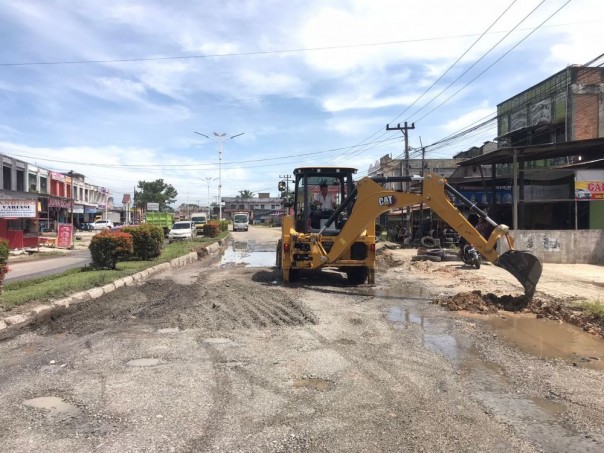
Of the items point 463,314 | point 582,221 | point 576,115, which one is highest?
point 576,115

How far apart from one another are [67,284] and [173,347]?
5.75 m

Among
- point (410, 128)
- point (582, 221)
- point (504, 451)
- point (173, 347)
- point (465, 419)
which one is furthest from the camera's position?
point (410, 128)

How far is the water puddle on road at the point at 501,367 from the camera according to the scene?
4215mm

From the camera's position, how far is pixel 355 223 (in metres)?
12.4

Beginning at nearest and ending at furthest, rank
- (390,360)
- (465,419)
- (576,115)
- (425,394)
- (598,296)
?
(465,419) < (425,394) < (390,360) < (598,296) < (576,115)

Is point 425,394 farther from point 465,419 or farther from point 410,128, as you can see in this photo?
point 410,128

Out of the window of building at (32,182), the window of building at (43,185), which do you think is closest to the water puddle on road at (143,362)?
the window of building at (32,182)

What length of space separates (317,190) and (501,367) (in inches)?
341

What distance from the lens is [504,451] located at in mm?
3852

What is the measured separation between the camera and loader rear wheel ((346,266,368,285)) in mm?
13621

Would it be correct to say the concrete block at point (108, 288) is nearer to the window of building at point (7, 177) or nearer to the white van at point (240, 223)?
the window of building at point (7, 177)

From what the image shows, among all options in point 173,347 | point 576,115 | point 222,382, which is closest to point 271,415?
point 222,382

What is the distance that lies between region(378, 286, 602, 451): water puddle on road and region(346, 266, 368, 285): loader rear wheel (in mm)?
1942

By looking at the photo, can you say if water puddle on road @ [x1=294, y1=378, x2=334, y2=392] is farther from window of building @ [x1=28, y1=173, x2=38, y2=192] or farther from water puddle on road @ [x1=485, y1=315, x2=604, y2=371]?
window of building @ [x1=28, y1=173, x2=38, y2=192]
